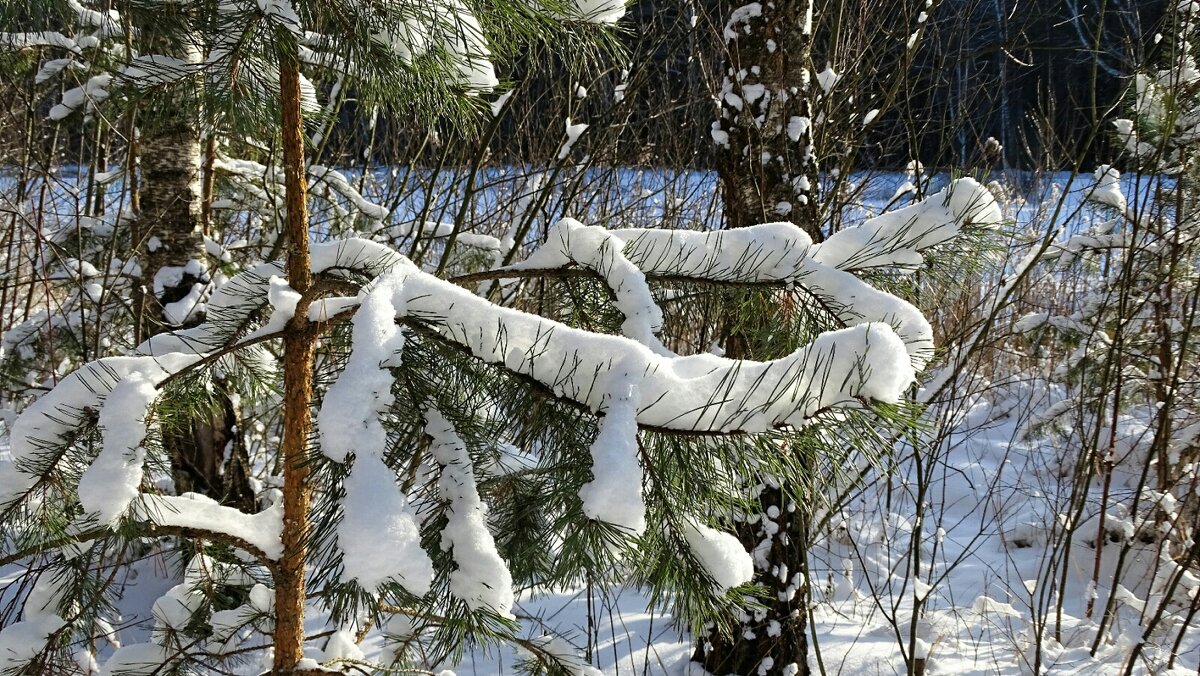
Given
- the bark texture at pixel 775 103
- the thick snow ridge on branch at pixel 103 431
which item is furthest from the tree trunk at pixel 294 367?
the bark texture at pixel 775 103

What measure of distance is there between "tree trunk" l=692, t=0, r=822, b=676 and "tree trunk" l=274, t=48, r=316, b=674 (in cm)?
156

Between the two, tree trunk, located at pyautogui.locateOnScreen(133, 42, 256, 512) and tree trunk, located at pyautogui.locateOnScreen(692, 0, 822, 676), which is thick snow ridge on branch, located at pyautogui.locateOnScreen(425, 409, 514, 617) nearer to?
tree trunk, located at pyautogui.locateOnScreen(692, 0, 822, 676)

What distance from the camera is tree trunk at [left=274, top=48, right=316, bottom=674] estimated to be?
1.16 meters

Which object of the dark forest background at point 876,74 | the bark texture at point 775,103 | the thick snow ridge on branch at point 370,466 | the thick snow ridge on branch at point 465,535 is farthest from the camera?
the dark forest background at point 876,74

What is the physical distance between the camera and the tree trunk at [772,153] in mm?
2527

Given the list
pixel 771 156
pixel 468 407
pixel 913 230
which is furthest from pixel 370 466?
pixel 771 156

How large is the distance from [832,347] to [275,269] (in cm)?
98

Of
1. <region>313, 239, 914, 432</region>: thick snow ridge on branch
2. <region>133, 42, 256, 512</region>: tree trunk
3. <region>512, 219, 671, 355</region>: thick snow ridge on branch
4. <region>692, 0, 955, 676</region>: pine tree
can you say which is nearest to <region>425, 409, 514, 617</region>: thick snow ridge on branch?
<region>313, 239, 914, 432</region>: thick snow ridge on branch

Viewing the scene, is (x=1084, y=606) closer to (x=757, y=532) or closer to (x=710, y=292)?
(x=757, y=532)

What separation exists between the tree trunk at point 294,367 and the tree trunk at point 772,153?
1558 mm

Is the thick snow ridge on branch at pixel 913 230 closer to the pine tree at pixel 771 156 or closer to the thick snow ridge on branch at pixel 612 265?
the thick snow ridge on branch at pixel 612 265

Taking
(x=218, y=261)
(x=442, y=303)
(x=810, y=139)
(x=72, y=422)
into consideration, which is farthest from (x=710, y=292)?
(x=218, y=261)

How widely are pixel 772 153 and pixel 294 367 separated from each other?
1859 millimetres

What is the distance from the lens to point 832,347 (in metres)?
0.77
